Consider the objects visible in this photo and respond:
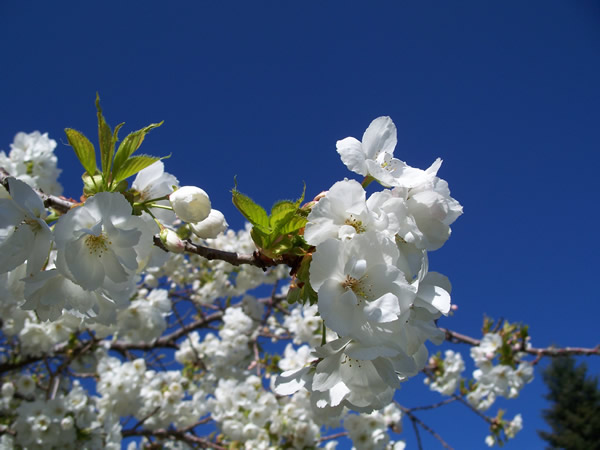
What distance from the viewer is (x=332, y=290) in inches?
38.3

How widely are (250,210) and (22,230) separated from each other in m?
0.54

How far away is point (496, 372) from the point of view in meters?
4.25

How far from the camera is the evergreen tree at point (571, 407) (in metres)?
23.5

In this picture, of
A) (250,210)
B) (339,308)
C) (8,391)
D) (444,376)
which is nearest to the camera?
(339,308)

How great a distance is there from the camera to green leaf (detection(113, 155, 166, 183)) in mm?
1153

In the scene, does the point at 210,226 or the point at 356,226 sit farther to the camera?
the point at 210,226

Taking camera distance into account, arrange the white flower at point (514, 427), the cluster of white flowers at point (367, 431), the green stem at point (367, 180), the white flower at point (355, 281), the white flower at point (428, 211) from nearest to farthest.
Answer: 1. the white flower at point (355, 281)
2. the white flower at point (428, 211)
3. the green stem at point (367, 180)
4. the cluster of white flowers at point (367, 431)
5. the white flower at point (514, 427)

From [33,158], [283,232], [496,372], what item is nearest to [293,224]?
[283,232]

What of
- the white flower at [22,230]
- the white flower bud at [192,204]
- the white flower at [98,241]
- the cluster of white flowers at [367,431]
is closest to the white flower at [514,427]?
the cluster of white flowers at [367,431]

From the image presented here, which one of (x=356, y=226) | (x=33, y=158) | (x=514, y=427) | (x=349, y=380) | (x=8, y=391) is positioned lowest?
(x=349, y=380)

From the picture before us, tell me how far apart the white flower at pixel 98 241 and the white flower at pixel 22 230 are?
0.26 ft

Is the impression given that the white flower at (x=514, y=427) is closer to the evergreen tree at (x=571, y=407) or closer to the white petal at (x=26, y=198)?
the white petal at (x=26, y=198)

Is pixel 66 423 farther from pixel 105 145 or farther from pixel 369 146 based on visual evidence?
pixel 369 146

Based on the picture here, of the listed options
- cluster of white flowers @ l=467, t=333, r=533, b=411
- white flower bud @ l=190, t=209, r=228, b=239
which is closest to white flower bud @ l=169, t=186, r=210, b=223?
white flower bud @ l=190, t=209, r=228, b=239
